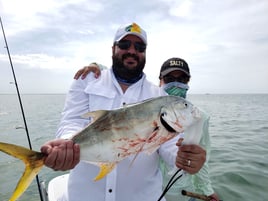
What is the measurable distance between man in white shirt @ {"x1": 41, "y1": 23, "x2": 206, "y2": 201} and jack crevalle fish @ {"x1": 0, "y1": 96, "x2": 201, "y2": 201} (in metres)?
0.41

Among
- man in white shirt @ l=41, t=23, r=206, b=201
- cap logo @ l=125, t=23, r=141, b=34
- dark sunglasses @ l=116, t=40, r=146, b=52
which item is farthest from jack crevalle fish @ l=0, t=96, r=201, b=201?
cap logo @ l=125, t=23, r=141, b=34

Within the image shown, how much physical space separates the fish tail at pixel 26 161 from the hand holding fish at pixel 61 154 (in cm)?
5

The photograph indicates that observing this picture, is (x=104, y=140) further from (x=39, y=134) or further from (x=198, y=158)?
(x=39, y=134)

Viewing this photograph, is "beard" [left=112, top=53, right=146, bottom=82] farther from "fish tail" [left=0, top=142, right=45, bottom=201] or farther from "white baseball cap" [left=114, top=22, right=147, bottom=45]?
"fish tail" [left=0, top=142, right=45, bottom=201]

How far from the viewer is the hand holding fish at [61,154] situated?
1.84 metres

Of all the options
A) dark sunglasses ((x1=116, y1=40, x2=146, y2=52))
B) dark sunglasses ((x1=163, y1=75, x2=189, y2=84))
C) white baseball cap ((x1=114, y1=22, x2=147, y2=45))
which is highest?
white baseball cap ((x1=114, y1=22, x2=147, y2=45))

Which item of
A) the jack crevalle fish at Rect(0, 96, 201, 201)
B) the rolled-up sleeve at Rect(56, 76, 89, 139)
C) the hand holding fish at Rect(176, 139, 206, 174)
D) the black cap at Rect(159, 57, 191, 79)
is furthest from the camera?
the black cap at Rect(159, 57, 191, 79)

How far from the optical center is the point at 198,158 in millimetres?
2018

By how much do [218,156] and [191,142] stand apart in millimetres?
7579

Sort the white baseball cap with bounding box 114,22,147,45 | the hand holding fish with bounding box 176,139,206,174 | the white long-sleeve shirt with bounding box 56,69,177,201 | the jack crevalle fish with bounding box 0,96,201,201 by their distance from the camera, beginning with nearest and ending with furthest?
the jack crevalle fish with bounding box 0,96,201,201 → the hand holding fish with bounding box 176,139,206,174 → the white long-sleeve shirt with bounding box 56,69,177,201 → the white baseball cap with bounding box 114,22,147,45

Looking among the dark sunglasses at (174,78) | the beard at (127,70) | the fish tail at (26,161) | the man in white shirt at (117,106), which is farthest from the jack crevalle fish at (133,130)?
the dark sunglasses at (174,78)

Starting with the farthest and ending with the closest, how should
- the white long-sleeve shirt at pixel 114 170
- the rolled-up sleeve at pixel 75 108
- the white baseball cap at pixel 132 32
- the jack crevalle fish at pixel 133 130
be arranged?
the white baseball cap at pixel 132 32 → the rolled-up sleeve at pixel 75 108 → the white long-sleeve shirt at pixel 114 170 → the jack crevalle fish at pixel 133 130

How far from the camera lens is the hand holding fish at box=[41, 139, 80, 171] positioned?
6.05ft

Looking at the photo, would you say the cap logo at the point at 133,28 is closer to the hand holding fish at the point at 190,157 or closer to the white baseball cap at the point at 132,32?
the white baseball cap at the point at 132,32
